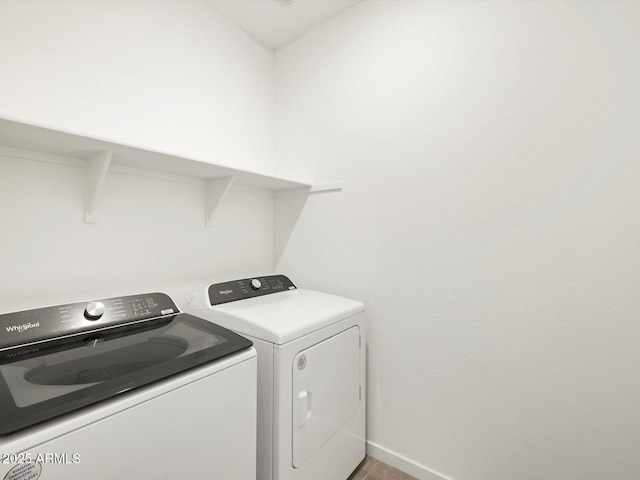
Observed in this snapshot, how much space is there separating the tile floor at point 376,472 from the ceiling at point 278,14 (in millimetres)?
2836

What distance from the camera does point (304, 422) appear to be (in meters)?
1.22

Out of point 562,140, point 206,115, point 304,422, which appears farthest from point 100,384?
point 562,140

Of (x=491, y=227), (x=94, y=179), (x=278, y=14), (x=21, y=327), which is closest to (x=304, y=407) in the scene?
(x=21, y=327)

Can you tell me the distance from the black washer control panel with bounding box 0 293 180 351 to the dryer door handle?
0.73 metres

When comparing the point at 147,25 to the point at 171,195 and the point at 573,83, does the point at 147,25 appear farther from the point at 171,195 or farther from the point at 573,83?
the point at 573,83

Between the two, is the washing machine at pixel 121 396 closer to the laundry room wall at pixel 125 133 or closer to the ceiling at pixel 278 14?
the laundry room wall at pixel 125 133

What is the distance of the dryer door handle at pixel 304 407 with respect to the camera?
1199 mm

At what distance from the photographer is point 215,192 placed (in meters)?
1.77

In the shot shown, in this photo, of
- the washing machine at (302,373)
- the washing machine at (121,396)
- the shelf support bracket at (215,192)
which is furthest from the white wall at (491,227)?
the washing machine at (121,396)

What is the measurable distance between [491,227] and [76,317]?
185cm

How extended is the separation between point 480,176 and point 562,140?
329 mm

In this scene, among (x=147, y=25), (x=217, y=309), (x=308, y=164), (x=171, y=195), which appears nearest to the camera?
(x=217, y=309)

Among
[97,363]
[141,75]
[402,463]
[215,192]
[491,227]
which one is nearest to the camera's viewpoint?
[97,363]

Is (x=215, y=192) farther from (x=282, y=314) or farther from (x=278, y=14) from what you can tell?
(x=278, y=14)
